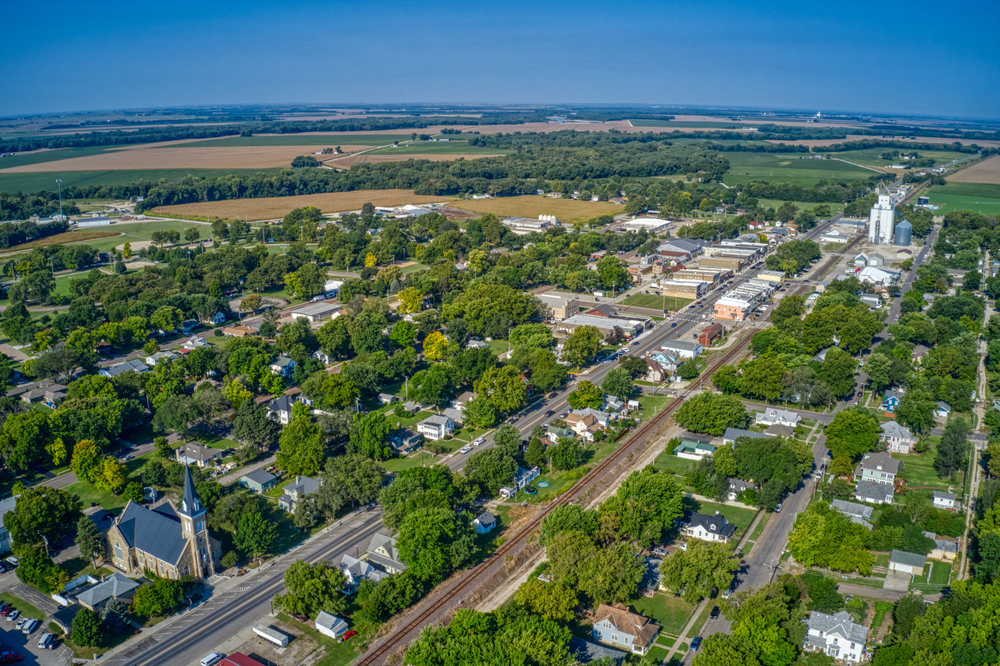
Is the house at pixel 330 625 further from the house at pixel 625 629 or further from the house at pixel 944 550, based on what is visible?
the house at pixel 944 550

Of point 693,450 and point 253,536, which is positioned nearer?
point 253,536

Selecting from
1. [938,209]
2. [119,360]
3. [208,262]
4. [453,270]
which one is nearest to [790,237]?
[938,209]

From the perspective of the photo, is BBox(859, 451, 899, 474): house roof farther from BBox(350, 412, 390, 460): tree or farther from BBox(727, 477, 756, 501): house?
BBox(350, 412, 390, 460): tree

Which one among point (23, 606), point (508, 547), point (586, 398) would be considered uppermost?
point (586, 398)

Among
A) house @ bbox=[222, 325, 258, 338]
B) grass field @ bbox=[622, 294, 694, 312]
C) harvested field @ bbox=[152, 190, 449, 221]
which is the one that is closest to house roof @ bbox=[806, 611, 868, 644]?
grass field @ bbox=[622, 294, 694, 312]

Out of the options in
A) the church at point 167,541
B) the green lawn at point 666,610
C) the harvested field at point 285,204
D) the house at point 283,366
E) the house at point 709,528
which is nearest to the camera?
the green lawn at point 666,610

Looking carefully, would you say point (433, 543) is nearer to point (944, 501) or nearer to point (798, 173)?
point (944, 501)

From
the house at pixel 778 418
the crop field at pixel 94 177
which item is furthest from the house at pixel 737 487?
the crop field at pixel 94 177

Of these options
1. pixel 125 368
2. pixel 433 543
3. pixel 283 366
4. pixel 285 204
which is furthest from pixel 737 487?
pixel 285 204

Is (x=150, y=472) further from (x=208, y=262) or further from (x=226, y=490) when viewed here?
(x=208, y=262)
